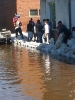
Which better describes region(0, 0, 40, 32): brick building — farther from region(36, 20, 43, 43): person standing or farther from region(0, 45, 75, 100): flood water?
region(0, 45, 75, 100): flood water

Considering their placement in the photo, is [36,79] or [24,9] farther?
[24,9]

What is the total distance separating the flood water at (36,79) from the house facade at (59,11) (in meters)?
5.49

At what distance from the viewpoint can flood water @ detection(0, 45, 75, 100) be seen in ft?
30.9

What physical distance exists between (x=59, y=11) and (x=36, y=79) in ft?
40.8

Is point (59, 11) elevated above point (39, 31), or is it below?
above

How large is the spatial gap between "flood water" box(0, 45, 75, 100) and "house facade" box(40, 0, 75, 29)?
5492 millimetres

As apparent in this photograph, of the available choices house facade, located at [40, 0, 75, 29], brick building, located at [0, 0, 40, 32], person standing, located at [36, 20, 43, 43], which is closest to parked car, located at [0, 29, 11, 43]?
person standing, located at [36, 20, 43, 43]

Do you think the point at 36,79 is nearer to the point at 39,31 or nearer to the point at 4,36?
the point at 39,31

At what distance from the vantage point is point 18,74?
12711 mm

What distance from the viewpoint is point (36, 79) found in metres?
11.6

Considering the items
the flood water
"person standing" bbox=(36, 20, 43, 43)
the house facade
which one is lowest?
the flood water

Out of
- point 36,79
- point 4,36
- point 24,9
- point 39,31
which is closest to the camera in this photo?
point 36,79

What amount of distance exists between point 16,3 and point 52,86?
25892 millimetres

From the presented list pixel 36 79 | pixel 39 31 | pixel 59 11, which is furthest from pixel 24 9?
pixel 36 79
